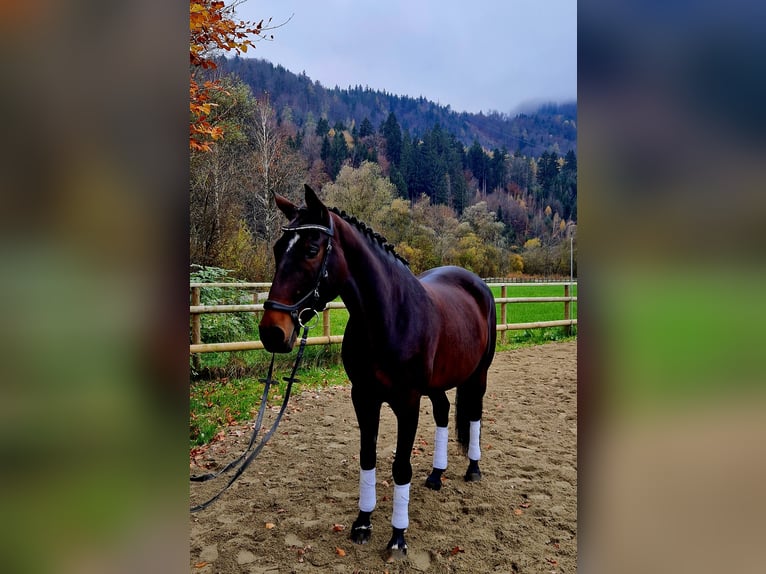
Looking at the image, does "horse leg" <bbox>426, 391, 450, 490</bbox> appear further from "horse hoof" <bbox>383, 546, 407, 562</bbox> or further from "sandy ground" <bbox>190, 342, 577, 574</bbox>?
"horse hoof" <bbox>383, 546, 407, 562</bbox>

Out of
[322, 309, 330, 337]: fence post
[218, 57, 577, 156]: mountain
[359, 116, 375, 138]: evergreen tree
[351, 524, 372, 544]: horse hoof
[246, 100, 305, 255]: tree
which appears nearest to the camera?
[351, 524, 372, 544]: horse hoof

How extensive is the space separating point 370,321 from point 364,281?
23cm

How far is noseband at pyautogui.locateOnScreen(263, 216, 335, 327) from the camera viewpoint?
1992 millimetres

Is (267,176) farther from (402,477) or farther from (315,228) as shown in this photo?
(402,477)

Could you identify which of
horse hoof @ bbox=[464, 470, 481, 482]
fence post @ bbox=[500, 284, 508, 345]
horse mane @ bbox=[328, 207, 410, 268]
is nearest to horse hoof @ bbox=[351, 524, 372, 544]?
horse hoof @ bbox=[464, 470, 481, 482]

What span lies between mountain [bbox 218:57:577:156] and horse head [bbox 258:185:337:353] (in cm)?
1983

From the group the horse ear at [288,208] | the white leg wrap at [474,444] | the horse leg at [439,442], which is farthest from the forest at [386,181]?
the white leg wrap at [474,444]

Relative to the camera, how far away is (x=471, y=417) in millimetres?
3525

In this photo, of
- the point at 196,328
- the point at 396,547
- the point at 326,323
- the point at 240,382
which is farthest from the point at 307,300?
the point at 326,323

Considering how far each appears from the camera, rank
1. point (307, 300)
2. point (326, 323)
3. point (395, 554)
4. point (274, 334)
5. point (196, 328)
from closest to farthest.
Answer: point (274, 334), point (307, 300), point (395, 554), point (196, 328), point (326, 323)

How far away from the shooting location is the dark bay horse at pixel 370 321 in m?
2.05

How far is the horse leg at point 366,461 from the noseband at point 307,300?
758 millimetres
